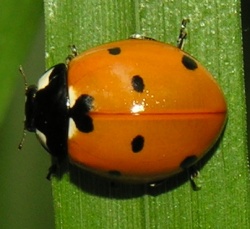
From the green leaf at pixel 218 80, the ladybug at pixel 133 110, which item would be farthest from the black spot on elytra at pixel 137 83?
the green leaf at pixel 218 80

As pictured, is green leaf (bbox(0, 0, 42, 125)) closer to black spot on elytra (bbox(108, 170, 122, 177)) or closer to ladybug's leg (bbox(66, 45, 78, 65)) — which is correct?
ladybug's leg (bbox(66, 45, 78, 65))

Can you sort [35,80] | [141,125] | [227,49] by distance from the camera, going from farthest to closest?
[35,80]
[227,49]
[141,125]

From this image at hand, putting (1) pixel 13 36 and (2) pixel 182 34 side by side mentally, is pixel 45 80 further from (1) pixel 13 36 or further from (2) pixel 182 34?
(2) pixel 182 34

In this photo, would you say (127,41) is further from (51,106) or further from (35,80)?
(35,80)

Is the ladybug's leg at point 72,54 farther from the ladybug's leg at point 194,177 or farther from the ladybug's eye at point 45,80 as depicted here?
the ladybug's leg at point 194,177

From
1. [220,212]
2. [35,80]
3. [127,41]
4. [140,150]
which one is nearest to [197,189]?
[220,212]

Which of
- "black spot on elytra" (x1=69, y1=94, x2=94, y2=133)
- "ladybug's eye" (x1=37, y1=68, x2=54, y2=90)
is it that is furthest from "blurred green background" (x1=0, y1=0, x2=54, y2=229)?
"black spot on elytra" (x1=69, y1=94, x2=94, y2=133)

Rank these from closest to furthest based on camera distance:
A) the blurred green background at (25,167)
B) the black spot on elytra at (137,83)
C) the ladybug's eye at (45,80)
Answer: the black spot on elytra at (137,83), the ladybug's eye at (45,80), the blurred green background at (25,167)
